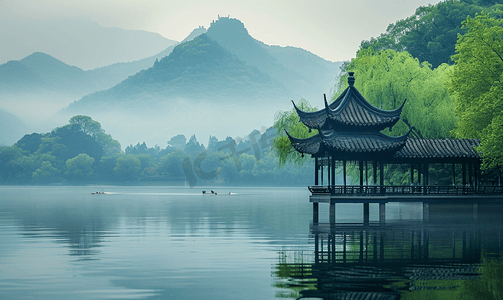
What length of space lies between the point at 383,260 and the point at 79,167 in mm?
153520

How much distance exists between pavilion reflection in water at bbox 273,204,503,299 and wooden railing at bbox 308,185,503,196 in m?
3.20

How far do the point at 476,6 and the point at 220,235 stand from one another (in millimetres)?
49563

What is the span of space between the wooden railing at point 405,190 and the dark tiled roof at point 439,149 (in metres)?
2.00

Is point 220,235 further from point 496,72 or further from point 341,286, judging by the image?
point 496,72

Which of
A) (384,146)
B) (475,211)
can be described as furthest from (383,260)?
(475,211)

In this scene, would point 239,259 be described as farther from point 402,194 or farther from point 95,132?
point 95,132

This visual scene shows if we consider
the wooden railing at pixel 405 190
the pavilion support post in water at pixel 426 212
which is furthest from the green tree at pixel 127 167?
the pavilion support post in water at pixel 426 212

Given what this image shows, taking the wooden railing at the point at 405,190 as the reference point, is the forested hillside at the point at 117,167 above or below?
above

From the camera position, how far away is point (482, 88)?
1550 inches

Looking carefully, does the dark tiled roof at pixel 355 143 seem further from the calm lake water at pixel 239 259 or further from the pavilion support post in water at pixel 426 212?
the pavilion support post in water at pixel 426 212

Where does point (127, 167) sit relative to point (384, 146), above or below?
above

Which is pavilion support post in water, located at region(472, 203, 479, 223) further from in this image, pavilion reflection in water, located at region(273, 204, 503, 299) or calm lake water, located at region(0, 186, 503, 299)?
pavilion reflection in water, located at region(273, 204, 503, 299)

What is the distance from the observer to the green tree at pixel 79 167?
166 meters

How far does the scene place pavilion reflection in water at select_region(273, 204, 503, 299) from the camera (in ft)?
51.8
